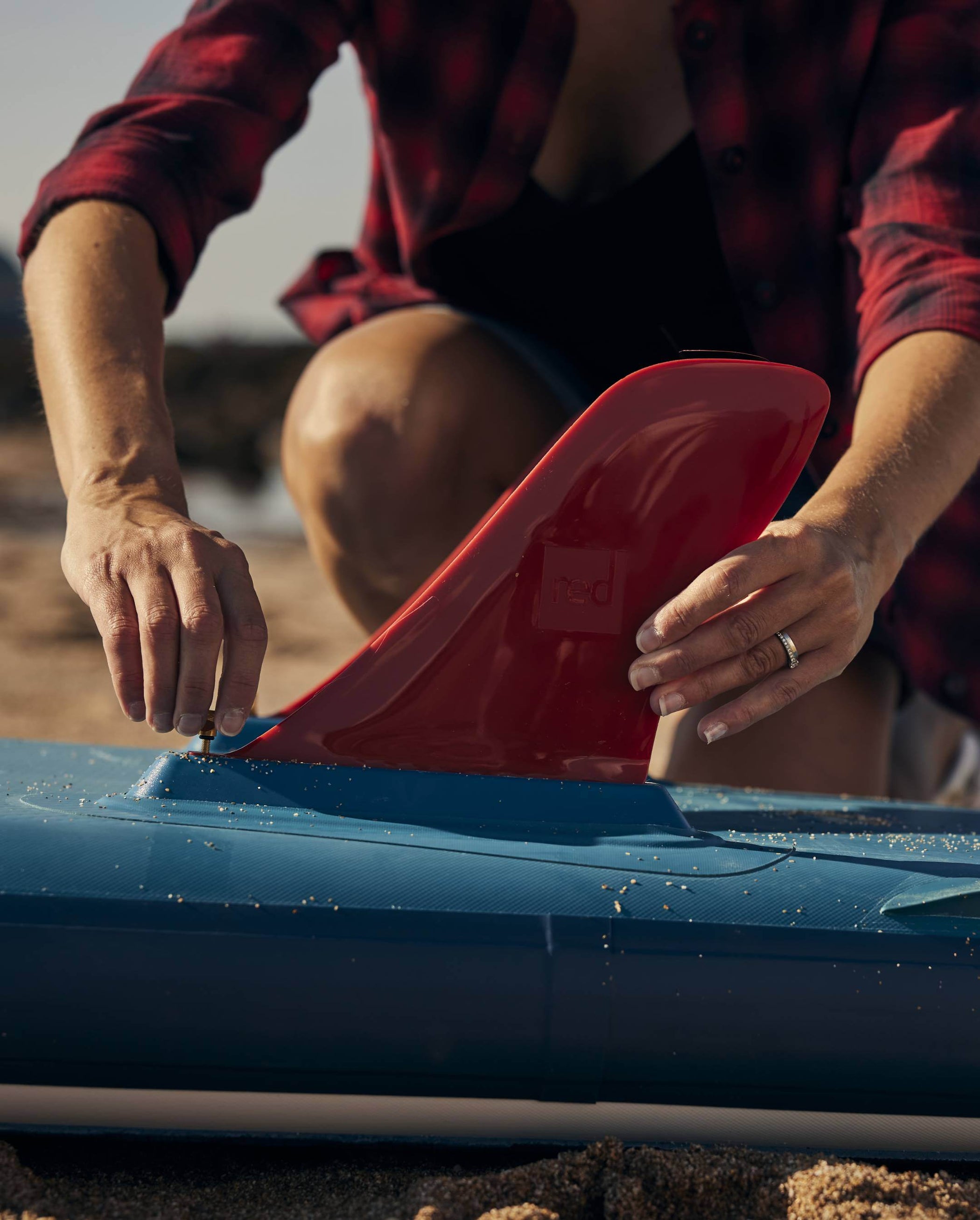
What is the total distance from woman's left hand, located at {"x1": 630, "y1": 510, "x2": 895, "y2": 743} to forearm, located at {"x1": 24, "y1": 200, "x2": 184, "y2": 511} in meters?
0.44

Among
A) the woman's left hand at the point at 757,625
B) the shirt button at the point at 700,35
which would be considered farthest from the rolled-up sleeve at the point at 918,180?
the woman's left hand at the point at 757,625

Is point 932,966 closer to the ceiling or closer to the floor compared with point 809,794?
closer to the ceiling

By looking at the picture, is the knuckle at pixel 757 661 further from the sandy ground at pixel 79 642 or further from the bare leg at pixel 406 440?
the sandy ground at pixel 79 642

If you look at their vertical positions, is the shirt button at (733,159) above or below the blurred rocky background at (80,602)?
above

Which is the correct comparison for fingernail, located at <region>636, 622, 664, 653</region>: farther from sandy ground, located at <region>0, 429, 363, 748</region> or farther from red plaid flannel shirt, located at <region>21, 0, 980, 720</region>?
sandy ground, located at <region>0, 429, 363, 748</region>

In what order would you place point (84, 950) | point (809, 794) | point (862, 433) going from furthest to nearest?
point (809, 794), point (862, 433), point (84, 950)

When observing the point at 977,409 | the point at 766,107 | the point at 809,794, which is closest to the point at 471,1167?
the point at 809,794

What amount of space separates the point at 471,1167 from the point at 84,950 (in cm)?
31

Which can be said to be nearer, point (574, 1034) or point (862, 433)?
point (574, 1034)

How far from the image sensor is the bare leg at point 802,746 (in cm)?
167

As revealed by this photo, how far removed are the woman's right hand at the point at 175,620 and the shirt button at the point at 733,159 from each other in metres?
0.90

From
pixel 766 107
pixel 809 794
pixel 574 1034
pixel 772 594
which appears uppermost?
pixel 766 107

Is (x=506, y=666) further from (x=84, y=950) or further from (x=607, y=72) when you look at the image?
(x=607, y=72)

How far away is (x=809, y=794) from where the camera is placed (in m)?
1.34
